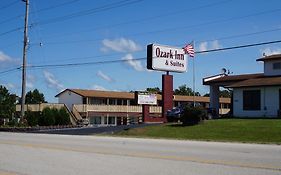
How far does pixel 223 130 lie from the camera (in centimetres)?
3366

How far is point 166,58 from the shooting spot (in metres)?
48.1

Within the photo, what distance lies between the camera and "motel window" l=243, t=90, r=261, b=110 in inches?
1687

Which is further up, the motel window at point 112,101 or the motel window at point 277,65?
the motel window at point 277,65

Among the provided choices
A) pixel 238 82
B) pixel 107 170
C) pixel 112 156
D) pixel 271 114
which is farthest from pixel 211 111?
pixel 107 170

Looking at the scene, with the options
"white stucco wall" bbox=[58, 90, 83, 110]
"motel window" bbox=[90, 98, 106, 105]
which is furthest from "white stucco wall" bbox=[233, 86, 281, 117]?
"white stucco wall" bbox=[58, 90, 83, 110]

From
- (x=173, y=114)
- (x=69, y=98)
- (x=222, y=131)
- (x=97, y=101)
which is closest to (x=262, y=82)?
(x=173, y=114)

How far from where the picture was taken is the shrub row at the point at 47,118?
5584 centimetres

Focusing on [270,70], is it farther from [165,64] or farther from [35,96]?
[35,96]

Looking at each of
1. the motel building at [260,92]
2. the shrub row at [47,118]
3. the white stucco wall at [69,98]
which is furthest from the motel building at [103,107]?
the motel building at [260,92]

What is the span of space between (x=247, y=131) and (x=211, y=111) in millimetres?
15791

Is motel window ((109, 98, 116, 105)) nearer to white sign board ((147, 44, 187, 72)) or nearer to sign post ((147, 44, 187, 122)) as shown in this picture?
white sign board ((147, 44, 187, 72))

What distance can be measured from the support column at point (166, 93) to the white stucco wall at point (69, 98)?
29.5 metres

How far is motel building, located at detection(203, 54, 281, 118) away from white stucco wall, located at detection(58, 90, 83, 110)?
1263 inches

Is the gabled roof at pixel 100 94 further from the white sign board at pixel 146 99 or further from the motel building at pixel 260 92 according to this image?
the motel building at pixel 260 92
